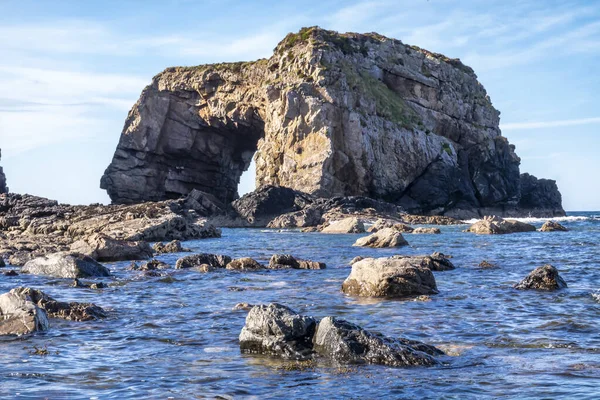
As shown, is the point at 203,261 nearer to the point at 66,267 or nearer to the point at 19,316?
the point at 66,267

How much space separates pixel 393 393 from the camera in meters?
7.55

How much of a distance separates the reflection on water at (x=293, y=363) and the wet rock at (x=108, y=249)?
23.2 ft

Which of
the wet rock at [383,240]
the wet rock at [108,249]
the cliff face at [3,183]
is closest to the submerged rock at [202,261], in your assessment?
the wet rock at [108,249]

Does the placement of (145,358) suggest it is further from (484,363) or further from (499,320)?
(499,320)

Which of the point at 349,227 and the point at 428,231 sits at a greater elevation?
the point at 349,227

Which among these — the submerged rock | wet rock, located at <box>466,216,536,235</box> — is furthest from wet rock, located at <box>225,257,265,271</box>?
wet rock, located at <box>466,216,536,235</box>

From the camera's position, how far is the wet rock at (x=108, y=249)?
87.9 feet

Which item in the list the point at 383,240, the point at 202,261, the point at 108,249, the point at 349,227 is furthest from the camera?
the point at 349,227

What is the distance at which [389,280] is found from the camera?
51.1 feet

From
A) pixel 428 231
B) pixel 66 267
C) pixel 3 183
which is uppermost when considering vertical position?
pixel 3 183

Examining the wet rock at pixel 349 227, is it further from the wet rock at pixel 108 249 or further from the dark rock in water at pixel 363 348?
the dark rock in water at pixel 363 348

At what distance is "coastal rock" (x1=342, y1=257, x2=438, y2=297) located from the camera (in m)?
15.5

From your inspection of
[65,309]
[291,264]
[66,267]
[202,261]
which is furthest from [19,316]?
[291,264]

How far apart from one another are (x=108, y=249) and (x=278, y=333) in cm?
1858
